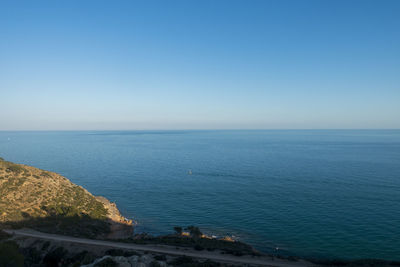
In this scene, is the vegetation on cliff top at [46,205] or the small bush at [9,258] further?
the vegetation on cliff top at [46,205]

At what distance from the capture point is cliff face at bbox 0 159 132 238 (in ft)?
150

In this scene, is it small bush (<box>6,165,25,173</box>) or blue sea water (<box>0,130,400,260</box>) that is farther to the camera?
small bush (<box>6,165,25,173</box>)

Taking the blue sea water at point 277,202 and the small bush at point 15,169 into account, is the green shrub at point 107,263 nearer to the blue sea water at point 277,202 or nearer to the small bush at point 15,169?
the blue sea water at point 277,202

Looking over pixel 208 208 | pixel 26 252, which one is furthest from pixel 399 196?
pixel 26 252

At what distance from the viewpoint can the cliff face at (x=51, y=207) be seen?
150ft

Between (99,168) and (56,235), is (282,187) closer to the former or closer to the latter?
(56,235)

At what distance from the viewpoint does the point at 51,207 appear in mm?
51812

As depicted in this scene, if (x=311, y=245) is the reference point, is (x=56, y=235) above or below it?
above

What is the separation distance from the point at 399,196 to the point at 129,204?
78.4 m

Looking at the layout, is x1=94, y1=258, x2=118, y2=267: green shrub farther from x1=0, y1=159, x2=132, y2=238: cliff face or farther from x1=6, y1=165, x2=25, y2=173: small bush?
x1=6, y1=165, x2=25, y2=173: small bush

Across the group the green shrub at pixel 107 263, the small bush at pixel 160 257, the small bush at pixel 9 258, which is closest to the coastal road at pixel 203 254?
the small bush at pixel 160 257

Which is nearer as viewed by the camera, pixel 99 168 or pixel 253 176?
pixel 253 176

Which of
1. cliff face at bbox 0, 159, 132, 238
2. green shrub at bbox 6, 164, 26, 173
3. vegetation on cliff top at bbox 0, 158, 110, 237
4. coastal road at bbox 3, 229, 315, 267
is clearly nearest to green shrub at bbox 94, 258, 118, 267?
coastal road at bbox 3, 229, 315, 267

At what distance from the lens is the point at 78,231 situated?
4506 centimetres
